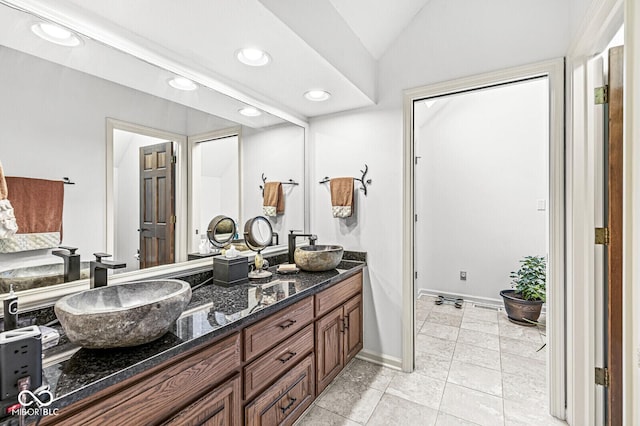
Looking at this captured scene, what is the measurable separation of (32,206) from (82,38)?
0.74 metres

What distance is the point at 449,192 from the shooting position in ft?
14.0

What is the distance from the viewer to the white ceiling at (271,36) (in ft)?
4.32

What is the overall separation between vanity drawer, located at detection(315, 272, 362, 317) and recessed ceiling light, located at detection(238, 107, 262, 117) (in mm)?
1362

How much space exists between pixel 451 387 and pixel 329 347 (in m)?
0.97

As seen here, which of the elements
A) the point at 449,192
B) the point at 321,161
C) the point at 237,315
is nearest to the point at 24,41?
the point at 237,315

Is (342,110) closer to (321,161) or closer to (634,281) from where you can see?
(321,161)

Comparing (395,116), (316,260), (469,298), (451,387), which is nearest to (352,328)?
(316,260)

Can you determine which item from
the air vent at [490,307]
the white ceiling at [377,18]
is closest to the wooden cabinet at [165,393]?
the white ceiling at [377,18]

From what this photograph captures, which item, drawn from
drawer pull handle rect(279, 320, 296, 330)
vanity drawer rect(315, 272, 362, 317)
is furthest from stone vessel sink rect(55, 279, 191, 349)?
vanity drawer rect(315, 272, 362, 317)

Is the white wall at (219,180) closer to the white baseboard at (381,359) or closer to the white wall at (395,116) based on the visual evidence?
the white wall at (395,116)

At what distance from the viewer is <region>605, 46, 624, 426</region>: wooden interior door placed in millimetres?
1541

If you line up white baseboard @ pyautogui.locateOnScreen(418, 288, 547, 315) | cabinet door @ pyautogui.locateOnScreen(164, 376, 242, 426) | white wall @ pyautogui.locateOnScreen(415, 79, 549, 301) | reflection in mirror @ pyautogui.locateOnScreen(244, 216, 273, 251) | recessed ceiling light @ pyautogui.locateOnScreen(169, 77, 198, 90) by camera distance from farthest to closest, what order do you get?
white baseboard @ pyautogui.locateOnScreen(418, 288, 547, 315)
white wall @ pyautogui.locateOnScreen(415, 79, 549, 301)
reflection in mirror @ pyautogui.locateOnScreen(244, 216, 273, 251)
recessed ceiling light @ pyautogui.locateOnScreen(169, 77, 198, 90)
cabinet door @ pyautogui.locateOnScreen(164, 376, 242, 426)

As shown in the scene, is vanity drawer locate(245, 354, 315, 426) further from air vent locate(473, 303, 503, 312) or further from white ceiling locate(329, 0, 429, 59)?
air vent locate(473, 303, 503, 312)

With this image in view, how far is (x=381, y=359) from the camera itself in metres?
2.54
